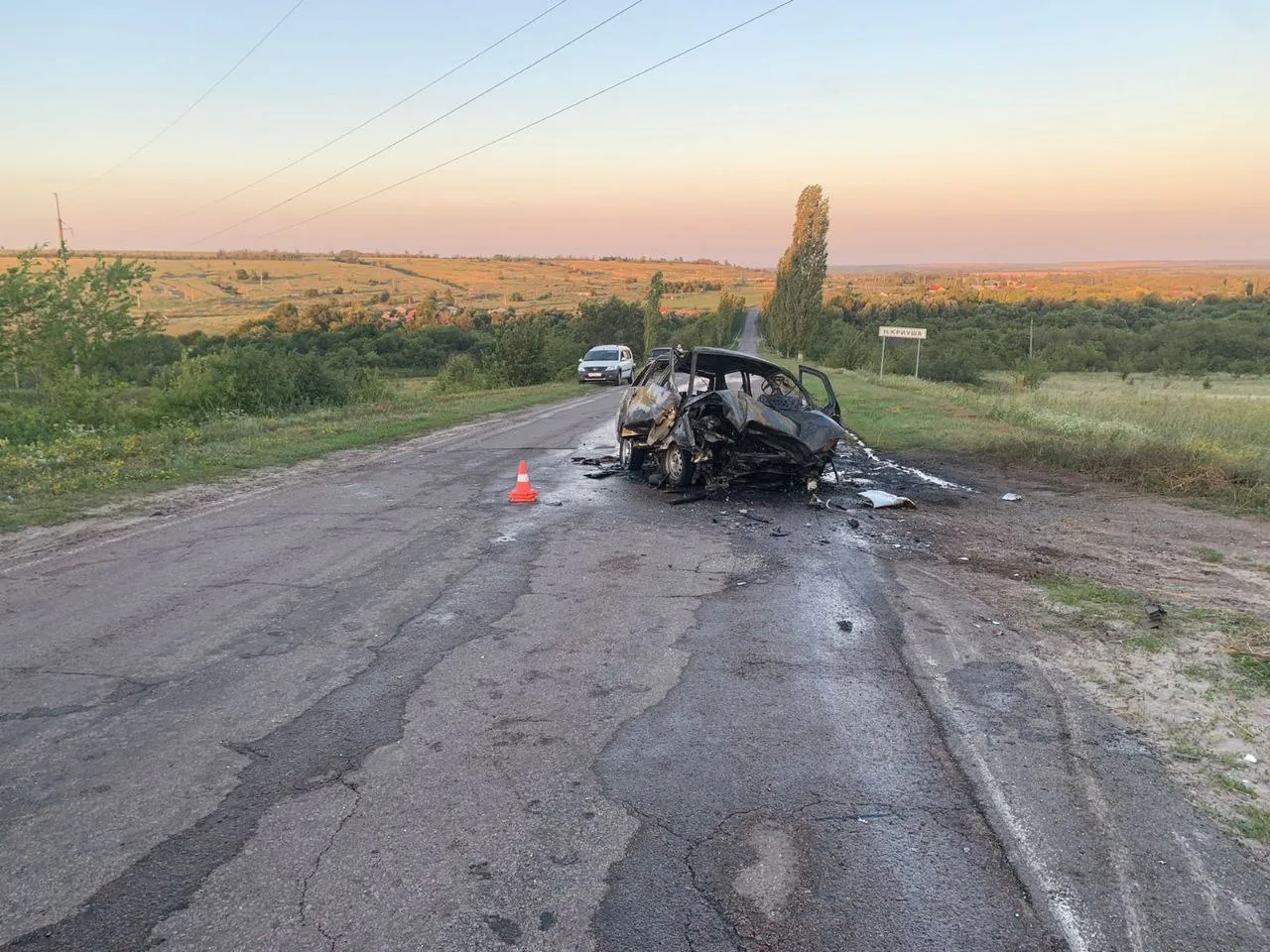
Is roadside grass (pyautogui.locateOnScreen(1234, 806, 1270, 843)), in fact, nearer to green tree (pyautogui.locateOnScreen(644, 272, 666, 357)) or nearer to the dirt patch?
the dirt patch

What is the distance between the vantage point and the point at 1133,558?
7.75m

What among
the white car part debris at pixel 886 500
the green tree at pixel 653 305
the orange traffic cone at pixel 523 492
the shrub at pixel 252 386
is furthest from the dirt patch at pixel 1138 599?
the green tree at pixel 653 305

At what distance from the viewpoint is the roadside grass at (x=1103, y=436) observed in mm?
10875

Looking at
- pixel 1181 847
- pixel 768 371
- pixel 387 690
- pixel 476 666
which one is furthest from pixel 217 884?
pixel 768 371

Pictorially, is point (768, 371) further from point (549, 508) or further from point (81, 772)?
point (81, 772)

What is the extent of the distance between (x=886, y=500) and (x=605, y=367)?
87.5 feet

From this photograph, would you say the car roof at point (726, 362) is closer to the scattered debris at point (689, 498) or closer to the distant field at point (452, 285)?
the scattered debris at point (689, 498)

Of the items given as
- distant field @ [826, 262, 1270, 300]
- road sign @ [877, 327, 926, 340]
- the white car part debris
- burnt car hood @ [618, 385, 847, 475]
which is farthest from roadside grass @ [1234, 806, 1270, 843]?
distant field @ [826, 262, 1270, 300]

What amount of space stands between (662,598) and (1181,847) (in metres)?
3.68

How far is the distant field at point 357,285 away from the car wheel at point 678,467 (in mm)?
60401

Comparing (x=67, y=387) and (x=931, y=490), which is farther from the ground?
(x=67, y=387)

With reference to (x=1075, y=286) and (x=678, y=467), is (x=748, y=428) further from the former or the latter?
(x=1075, y=286)

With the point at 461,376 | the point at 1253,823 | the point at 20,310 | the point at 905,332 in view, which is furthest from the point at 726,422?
the point at 461,376

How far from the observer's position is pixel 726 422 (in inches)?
398
